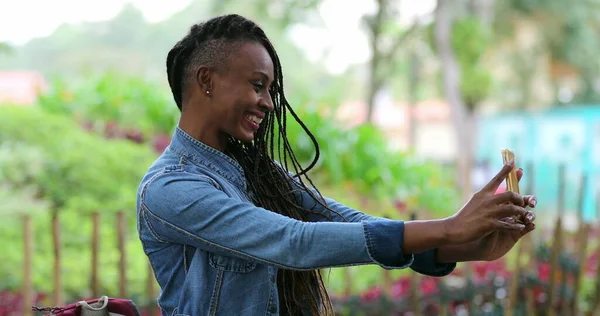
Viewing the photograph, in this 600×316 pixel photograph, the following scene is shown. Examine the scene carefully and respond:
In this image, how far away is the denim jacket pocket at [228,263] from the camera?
181 cm

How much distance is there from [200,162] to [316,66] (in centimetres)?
4677

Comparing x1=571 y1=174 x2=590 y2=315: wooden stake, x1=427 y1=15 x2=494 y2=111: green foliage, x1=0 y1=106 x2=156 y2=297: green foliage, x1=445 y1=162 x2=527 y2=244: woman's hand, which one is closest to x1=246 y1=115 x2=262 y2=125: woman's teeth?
x1=445 y1=162 x2=527 y2=244: woman's hand

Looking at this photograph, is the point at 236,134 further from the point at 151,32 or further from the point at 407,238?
the point at 151,32

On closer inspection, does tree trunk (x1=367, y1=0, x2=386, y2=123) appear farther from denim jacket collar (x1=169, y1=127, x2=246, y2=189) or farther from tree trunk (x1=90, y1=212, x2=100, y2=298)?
denim jacket collar (x1=169, y1=127, x2=246, y2=189)

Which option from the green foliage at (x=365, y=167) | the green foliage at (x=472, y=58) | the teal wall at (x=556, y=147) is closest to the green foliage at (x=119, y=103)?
the green foliage at (x=365, y=167)

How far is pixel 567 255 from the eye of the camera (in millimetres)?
5098

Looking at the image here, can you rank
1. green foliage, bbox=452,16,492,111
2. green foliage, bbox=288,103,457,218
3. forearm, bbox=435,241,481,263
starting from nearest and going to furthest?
1. forearm, bbox=435,241,481,263
2. green foliage, bbox=288,103,457,218
3. green foliage, bbox=452,16,492,111

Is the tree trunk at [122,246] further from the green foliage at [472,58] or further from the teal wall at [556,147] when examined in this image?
the teal wall at [556,147]

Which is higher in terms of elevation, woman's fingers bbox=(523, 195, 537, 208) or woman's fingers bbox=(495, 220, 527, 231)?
woman's fingers bbox=(523, 195, 537, 208)

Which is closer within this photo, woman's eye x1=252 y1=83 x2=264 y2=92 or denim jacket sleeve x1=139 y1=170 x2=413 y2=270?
denim jacket sleeve x1=139 y1=170 x2=413 y2=270

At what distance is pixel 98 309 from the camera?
196 cm

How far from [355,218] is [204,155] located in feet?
1.46

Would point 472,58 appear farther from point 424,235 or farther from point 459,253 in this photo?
point 424,235

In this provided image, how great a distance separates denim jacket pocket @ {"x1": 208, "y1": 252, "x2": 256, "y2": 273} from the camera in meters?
1.81
